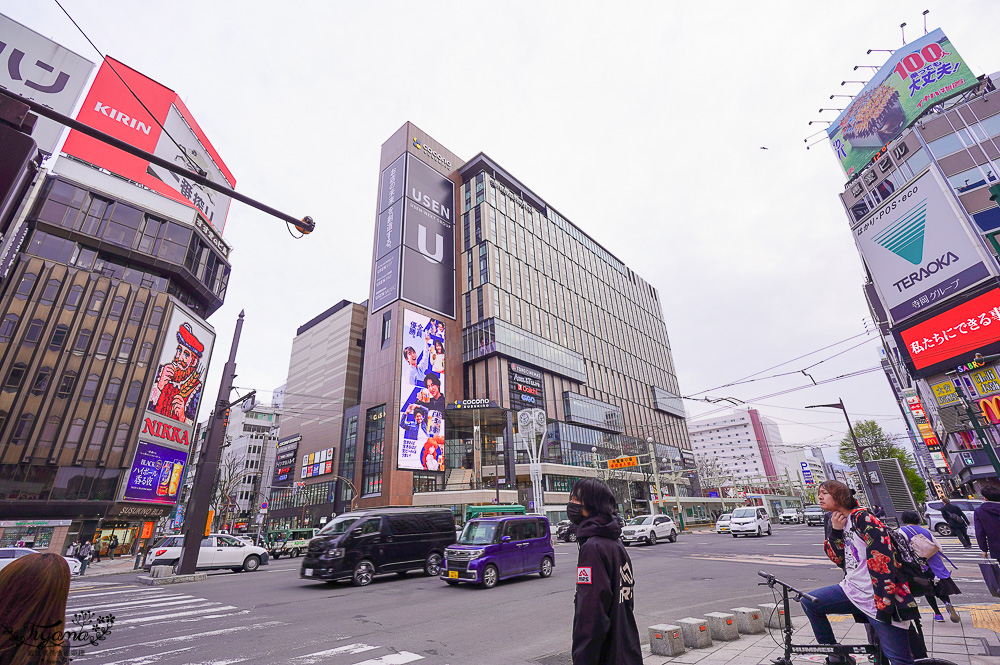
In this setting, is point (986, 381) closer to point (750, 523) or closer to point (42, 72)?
point (750, 523)

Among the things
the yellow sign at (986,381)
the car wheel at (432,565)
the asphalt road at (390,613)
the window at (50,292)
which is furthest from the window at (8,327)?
the yellow sign at (986,381)

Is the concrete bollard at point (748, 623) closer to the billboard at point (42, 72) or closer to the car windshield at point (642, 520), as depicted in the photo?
the billboard at point (42, 72)

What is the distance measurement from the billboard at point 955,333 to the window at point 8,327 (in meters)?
68.5

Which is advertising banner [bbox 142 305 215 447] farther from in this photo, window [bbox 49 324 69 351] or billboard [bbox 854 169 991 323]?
billboard [bbox 854 169 991 323]

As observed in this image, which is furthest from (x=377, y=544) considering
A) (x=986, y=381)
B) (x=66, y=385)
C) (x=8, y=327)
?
(x=8, y=327)

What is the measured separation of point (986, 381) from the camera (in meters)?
26.4

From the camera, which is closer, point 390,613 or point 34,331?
point 390,613

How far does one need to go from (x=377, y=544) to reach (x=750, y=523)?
84.8ft

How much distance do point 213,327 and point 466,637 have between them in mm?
53324

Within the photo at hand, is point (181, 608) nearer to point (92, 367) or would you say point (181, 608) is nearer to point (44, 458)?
point (44, 458)

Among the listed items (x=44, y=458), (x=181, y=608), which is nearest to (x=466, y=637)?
(x=181, y=608)

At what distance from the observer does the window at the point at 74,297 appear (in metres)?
37.5

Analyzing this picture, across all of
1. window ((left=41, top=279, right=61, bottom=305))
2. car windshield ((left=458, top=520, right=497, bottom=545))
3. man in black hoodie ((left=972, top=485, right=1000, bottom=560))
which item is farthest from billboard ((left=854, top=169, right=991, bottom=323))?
window ((left=41, top=279, right=61, bottom=305))

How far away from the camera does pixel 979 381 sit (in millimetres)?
26812
